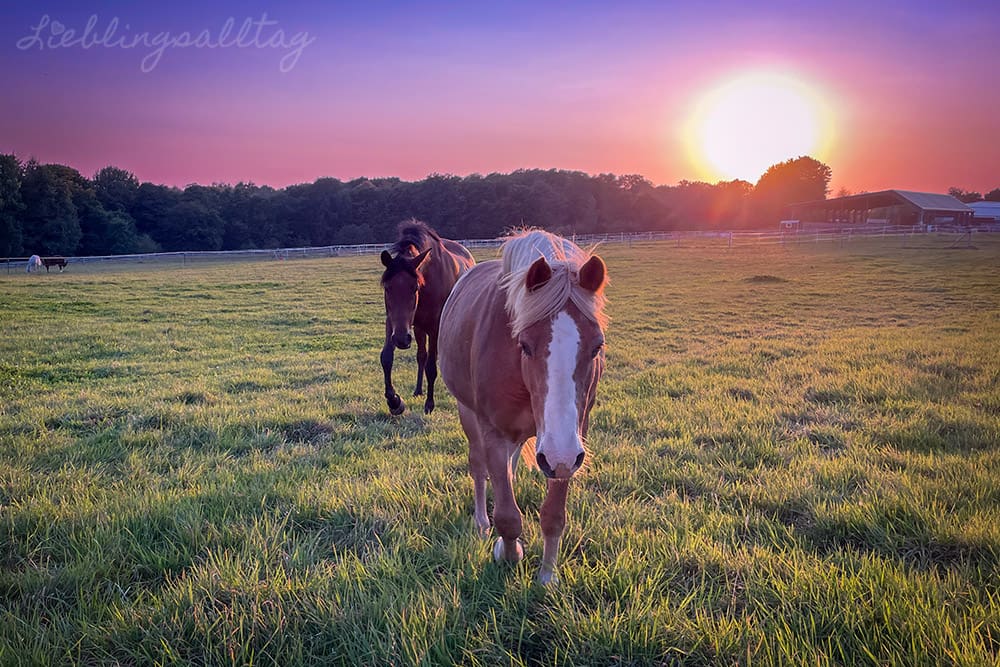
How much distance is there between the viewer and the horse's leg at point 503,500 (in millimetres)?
2713

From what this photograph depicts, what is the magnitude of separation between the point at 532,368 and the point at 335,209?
78588 mm

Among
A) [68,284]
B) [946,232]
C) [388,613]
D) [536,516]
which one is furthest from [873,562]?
[946,232]

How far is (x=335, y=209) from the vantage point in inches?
2940

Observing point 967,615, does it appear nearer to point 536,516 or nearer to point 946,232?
point 536,516

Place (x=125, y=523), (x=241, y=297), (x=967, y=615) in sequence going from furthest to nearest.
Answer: (x=241, y=297) → (x=125, y=523) → (x=967, y=615)

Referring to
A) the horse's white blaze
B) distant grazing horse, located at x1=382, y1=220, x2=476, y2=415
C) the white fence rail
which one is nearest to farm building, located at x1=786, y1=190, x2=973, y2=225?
the white fence rail

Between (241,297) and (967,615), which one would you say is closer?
(967,615)

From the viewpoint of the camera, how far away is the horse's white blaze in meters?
2.15

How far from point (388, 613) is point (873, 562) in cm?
247

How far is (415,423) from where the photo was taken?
18.5ft

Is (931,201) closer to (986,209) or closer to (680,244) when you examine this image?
(986,209)

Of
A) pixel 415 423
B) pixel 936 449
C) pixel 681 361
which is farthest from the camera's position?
pixel 681 361

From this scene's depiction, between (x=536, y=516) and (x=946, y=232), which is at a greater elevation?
(x=946, y=232)

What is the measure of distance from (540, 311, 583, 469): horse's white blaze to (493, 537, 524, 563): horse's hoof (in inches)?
37.9
